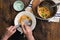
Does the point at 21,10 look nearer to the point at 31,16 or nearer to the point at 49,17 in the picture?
the point at 31,16

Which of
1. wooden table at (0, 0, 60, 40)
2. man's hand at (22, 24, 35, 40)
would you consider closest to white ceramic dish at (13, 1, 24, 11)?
wooden table at (0, 0, 60, 40)

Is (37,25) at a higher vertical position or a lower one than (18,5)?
lower

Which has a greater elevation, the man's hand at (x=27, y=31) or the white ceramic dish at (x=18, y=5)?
the white ceramic dish at (x=18, y=5)

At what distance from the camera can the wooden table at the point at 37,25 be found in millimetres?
1354

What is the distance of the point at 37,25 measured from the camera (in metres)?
1.37

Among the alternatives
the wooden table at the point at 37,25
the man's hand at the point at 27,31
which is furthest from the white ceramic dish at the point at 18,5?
the man's hand at the point at 27,31

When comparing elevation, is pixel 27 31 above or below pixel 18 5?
below

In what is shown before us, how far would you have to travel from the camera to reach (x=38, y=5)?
136 centimetres

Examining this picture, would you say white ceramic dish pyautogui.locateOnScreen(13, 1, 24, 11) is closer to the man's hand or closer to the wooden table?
the wooden table

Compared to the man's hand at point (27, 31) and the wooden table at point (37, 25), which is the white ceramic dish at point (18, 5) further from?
the man's hand at point (27, 31)

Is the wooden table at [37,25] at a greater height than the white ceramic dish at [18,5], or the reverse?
the white ceramic dish at [18,5]

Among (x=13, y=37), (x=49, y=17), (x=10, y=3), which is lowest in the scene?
(x=13, y=37)

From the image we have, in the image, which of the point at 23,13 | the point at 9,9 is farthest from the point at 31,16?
the point at 9,9

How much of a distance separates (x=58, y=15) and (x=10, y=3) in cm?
35
